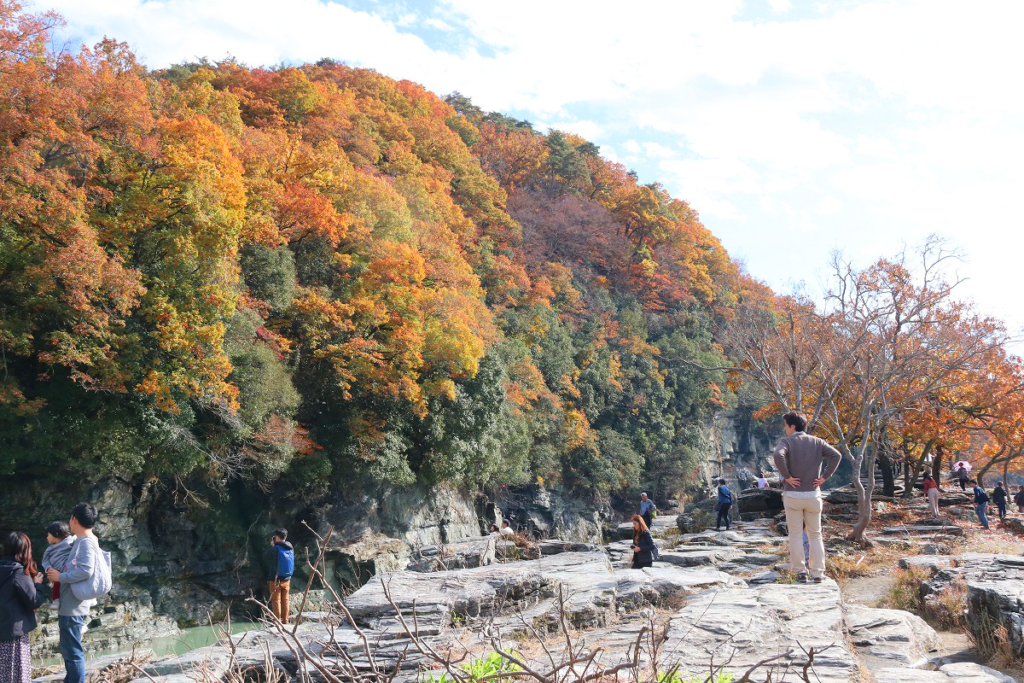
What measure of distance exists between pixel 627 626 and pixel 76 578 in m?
4.56

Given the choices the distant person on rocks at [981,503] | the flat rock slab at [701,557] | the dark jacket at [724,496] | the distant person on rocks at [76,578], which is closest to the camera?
the distant person on rocks at [76,578]

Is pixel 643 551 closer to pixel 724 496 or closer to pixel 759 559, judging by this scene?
pixel 759 559

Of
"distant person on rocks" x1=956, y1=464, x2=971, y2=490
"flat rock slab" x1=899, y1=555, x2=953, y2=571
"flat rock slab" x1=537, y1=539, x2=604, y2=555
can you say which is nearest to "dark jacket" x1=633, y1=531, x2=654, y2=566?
"flat rock slab" x1=899, y1=555, x2=953, y2=571

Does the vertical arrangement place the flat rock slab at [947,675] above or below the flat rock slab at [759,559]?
above

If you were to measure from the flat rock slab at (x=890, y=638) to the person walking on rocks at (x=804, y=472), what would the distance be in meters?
0.89

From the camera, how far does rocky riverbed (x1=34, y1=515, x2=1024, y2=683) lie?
4816 millimetres

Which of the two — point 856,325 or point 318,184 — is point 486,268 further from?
point 856,325

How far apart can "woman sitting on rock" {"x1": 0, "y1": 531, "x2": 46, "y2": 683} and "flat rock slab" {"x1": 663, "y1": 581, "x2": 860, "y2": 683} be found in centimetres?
460

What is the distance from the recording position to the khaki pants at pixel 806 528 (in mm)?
7441

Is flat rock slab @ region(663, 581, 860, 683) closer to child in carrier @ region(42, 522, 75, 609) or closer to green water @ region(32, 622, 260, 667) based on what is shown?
child in carrier @ region(42, 522, 75, 609)

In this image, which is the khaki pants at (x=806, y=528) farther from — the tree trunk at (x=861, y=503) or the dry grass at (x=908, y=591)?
the tree trunk at (x=861, y=503)

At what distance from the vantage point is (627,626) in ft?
21.9

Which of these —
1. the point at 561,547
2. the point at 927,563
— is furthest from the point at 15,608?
the point at 561,547

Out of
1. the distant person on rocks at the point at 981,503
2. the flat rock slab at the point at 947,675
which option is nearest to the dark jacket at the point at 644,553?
the flat rock slab at the point at 947,675
